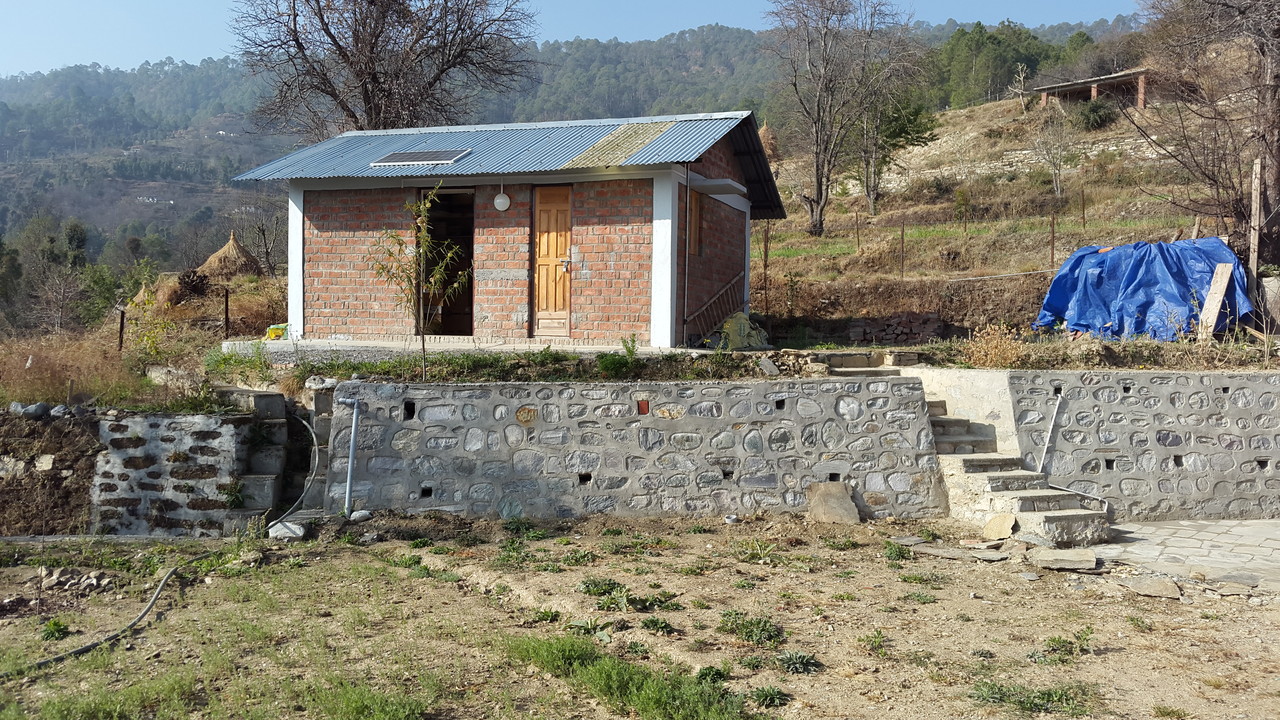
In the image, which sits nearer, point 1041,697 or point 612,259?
point 1041,697

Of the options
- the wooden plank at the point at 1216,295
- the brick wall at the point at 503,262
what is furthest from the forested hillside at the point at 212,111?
the wooden plank at the point at 1216,295

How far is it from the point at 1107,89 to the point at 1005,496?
126 ft

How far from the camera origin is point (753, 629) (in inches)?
205

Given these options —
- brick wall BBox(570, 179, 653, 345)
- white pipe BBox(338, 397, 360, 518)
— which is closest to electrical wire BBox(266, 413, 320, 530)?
white pipe BBox(338, 397, 360, 518)

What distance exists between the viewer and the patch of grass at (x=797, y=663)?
4.64 metres

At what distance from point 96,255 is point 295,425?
157ft

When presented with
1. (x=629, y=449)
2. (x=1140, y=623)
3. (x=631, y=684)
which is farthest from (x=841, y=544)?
(x=631, y=684)

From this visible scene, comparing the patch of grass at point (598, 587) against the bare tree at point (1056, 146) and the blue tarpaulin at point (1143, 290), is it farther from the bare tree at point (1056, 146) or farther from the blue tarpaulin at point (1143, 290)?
the bare tree at point (1056, 146)

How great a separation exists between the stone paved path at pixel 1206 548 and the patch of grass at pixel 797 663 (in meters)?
3.83

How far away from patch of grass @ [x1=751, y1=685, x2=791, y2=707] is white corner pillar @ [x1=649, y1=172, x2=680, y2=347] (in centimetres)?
748

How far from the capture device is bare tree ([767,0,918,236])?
29031 millimetres

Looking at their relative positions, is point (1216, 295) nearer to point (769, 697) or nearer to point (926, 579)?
point (926, 579)

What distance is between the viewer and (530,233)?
12109mm

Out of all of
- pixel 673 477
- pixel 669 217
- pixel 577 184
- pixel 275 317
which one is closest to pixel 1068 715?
pixel 673 477
